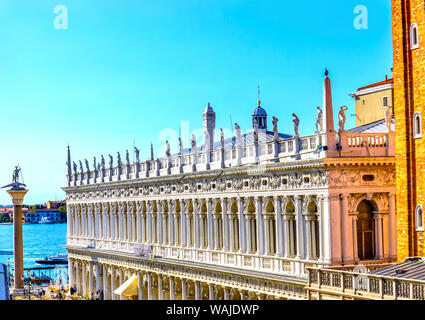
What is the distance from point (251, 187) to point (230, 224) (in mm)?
3498

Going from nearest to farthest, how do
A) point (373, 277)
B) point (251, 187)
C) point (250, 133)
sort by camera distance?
point (373, 277), point (251, 187), point (250, 133)

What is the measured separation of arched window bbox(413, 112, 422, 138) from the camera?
109 feet

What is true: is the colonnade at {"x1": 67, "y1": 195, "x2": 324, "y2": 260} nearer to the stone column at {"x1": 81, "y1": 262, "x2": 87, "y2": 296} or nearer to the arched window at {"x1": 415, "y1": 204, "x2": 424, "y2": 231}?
the stone column at {"x1": 81, "y1": 262, "x2": 87, "y2": 296}

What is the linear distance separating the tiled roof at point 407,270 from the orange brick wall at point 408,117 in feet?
3.22

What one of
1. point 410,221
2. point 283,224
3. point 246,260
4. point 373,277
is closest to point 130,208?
point 246,260

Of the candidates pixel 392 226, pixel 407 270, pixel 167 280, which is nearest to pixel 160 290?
pixel 167 280

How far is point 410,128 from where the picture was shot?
110ft

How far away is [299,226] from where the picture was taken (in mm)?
38844

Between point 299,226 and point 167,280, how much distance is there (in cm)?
1678

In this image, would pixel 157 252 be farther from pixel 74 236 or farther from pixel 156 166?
pixel 74 236

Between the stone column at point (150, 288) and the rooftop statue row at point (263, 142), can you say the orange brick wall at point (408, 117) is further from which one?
the stone column at point (150, 288)

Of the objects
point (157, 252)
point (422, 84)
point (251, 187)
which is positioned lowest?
point (157, 252)

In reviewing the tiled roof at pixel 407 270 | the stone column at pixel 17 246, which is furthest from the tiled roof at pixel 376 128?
the stone column at pixel 17 246

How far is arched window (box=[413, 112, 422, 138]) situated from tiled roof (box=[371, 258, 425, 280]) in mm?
4671
